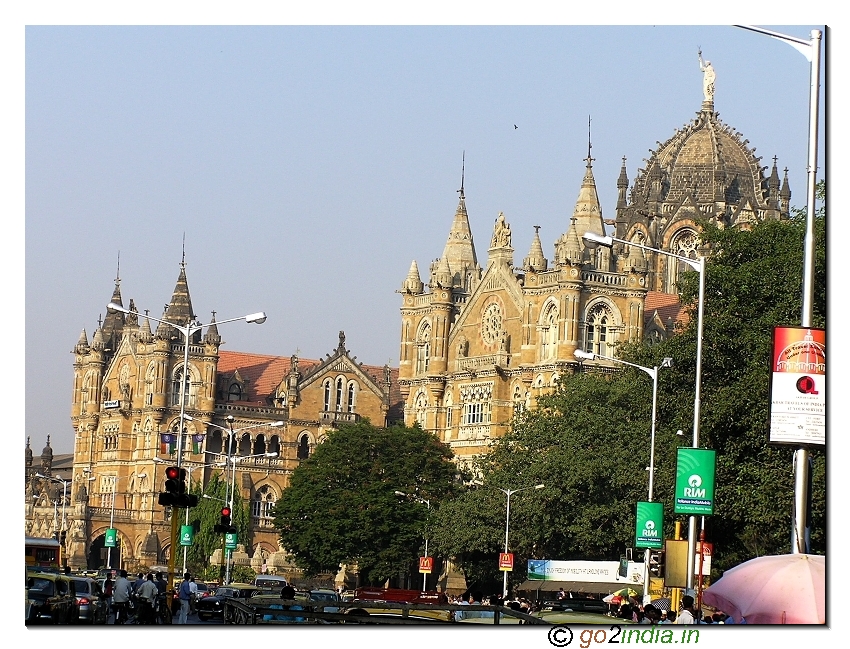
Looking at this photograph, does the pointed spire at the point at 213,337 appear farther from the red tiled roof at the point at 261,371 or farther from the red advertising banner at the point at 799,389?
the red advertising banner at the point at 799,389

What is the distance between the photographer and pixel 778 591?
2872 centimetres

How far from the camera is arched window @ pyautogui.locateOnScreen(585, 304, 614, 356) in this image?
108 m

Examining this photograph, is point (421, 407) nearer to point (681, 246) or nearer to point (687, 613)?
point (681, 246)

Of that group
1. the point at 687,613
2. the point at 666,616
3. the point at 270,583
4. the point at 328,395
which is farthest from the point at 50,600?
the point at 328,395

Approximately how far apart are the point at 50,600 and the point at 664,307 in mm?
84843

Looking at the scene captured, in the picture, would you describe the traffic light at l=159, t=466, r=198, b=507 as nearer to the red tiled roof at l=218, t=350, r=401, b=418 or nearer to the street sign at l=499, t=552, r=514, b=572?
the street sign at l=499, t=552, r=514, b=572

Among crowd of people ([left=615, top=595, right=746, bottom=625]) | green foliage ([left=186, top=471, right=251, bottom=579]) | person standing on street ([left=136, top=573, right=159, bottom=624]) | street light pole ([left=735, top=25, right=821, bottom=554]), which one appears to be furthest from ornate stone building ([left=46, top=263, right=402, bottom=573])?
street light pole ([left=735, top=25, right=821, bottom=554])

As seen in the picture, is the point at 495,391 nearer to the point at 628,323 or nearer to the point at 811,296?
the point at 628,323

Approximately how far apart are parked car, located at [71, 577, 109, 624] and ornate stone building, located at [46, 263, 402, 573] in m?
82.7

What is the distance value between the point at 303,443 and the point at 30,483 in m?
32.8

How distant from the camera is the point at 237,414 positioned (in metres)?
139

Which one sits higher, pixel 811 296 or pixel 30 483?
pixel 811 296

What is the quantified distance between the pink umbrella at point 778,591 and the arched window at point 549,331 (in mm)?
78196
